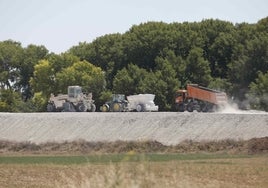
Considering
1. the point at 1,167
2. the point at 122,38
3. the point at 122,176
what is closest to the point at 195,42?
the point at 122,38

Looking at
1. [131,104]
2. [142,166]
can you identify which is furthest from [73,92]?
[142,166]

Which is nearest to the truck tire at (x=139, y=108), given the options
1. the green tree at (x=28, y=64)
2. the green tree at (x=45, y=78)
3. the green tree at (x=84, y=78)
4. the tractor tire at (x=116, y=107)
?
the tractor tire at (x=116, y=107)

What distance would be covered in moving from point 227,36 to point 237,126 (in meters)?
45.3

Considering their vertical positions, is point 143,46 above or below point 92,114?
above

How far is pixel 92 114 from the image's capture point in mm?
65625

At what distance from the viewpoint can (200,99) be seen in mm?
70250

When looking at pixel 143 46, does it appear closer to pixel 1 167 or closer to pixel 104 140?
pixel 104 140

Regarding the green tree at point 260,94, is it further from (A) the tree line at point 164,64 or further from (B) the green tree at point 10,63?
(B) the green tree at point 10,63

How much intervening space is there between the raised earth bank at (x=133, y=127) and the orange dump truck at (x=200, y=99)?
29.3 ft

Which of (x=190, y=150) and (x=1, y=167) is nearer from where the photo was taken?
(x=1, y=167)

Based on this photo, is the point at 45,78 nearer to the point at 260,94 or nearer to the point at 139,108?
the point at 139,108

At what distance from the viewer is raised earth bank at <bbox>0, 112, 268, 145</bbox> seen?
5536cm

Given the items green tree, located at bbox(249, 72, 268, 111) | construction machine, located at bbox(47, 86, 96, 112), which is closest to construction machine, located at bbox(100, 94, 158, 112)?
construction machine, located at bbox(47, 86, 96, 112)

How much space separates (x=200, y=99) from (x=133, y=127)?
11.6 metres
